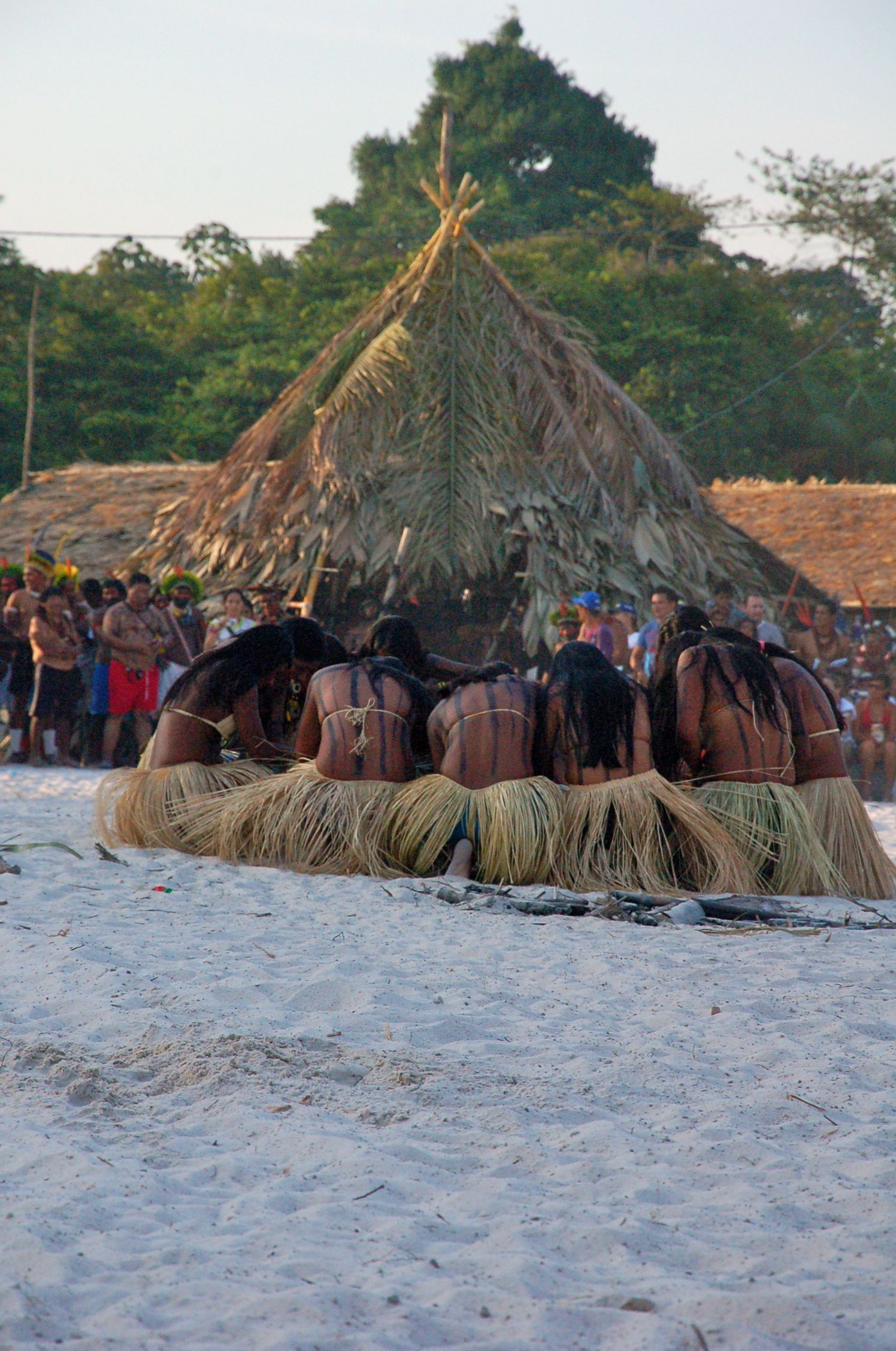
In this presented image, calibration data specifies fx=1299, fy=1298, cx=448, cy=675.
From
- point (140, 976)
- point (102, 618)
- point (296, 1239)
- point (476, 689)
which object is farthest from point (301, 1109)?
point (102, 618)

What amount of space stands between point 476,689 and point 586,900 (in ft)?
3.20

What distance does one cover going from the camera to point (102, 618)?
9422 millimetres

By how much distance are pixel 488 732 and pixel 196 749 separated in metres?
1.32

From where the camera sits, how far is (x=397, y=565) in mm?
10352

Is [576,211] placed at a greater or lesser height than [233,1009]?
greater

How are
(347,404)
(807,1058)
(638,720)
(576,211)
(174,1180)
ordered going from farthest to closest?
(576,211) < (347,404) < (638,720) < (807,1058) < (174,1180)

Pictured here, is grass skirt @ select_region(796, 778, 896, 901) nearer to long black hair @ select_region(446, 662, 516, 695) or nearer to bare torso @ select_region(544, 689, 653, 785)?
bare torso @ select_region(544, 689, 653, 785)

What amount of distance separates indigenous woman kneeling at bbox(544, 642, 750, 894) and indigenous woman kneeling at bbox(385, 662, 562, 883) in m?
0.10

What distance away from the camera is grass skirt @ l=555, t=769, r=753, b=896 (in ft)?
14.9

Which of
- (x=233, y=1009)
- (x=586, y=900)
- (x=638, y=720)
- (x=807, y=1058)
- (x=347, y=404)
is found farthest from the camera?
(x=347, y=404)

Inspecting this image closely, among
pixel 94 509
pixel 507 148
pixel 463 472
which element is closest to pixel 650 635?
pixel 463 472

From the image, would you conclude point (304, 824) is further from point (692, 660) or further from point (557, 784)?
point (692, 660)

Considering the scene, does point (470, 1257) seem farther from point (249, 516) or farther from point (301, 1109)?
point (249, 516)

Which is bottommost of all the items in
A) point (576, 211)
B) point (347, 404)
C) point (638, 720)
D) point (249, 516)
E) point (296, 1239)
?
point (296, 1239)
